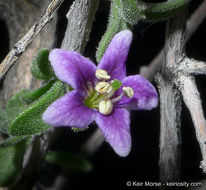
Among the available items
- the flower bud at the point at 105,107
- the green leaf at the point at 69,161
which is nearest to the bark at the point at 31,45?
the green leaf at the point at 69,161

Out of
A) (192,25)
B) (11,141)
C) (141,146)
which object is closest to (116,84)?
(11,141)

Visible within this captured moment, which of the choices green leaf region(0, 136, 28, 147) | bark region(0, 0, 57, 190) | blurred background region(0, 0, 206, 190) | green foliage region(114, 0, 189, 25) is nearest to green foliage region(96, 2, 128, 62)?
green foliage region(114, 0, 189, 25)

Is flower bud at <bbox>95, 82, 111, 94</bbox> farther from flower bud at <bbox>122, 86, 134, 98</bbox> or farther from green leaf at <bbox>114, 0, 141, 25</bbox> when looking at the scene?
green leaf at <bbox>114, 0, 141, 25</bbox>

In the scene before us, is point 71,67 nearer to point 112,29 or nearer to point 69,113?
point 69,113

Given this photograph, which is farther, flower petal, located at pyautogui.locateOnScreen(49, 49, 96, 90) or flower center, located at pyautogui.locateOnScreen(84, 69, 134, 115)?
flower center, located at pyautogui.locateOnScreen(84, 69, 134, 115)

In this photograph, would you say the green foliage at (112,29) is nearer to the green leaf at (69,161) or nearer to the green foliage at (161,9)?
the green foliage at (161,9)

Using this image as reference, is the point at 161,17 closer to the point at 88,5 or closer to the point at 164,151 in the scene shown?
the point at 88,5

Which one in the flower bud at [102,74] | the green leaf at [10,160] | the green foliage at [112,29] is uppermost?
the green foliage at [112,29]
